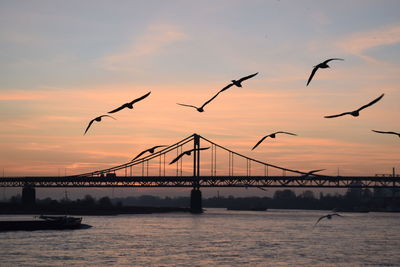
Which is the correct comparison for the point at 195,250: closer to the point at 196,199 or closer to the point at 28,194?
the point at 196,199

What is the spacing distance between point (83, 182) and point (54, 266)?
96.9 meters

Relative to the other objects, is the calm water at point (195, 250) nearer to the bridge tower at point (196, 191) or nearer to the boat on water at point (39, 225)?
the boat on water at point (39, 225)

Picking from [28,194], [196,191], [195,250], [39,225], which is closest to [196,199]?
[196,191]

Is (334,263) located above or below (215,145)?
below

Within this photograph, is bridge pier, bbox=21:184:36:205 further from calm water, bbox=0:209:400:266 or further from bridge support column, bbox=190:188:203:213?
calm water, bbox=0:209:400:266

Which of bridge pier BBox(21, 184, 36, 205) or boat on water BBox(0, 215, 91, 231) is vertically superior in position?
bridge pier BBox(21, 184, 36, 205)

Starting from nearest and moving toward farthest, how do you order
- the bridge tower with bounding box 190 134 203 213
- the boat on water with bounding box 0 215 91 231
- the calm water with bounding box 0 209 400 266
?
the calm water with bounding box 0 209 400 266 → the boat on water with bounding box 0 215 91 231 → the bridge tower with bounding box 190 134 203 213

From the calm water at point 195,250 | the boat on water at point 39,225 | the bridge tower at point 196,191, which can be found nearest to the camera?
the calm water at point 195,250

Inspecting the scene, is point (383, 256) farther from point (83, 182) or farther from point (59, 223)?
point (83, 182)

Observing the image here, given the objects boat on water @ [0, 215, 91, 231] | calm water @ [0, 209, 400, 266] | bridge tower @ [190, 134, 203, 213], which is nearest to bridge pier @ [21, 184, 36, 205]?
bridge tower @ [190, 134, 203, 213]

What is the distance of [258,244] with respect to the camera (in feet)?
177

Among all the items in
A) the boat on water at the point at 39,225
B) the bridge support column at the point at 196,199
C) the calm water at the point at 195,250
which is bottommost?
the calm water at the point at 195,250

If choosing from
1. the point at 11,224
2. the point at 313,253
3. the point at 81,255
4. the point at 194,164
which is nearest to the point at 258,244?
the point at 313,253

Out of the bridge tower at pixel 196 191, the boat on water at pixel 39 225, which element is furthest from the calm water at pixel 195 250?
the bridge tower at pixel 196 191
